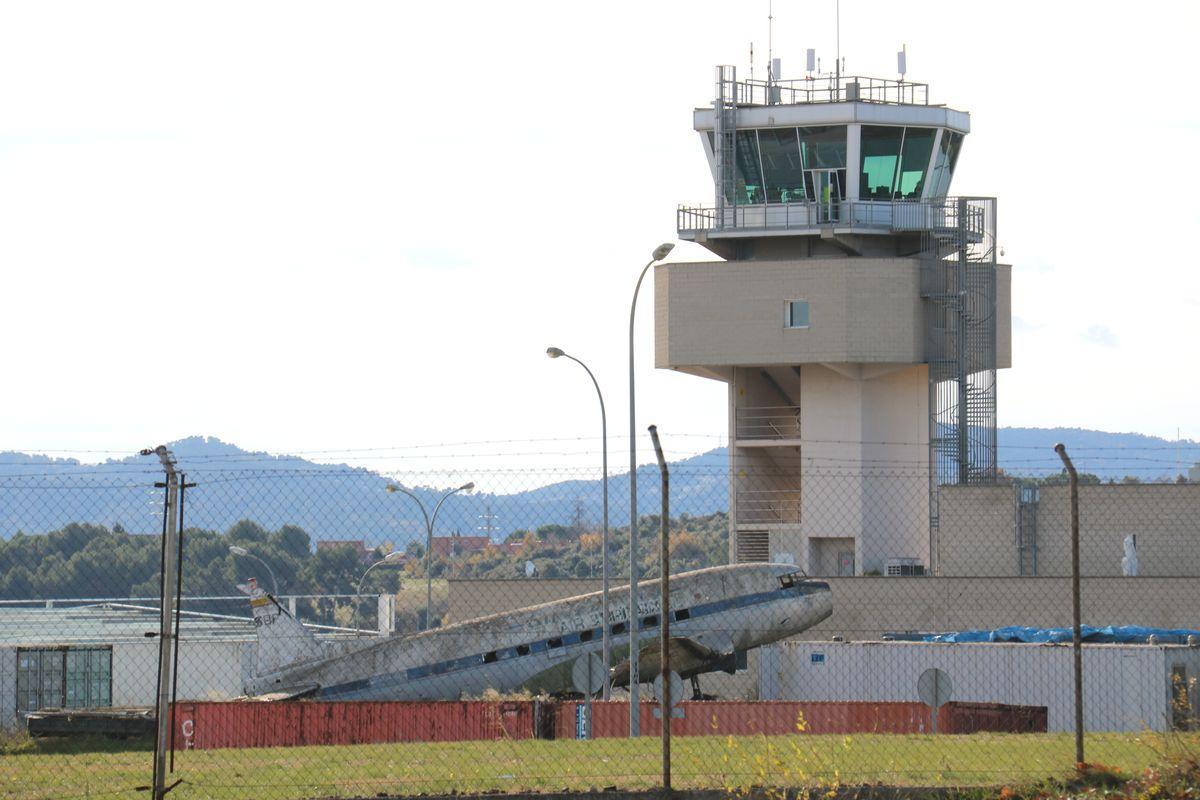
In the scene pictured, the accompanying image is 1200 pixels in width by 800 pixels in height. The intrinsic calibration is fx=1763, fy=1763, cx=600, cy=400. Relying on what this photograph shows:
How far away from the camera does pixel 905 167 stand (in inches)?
2798

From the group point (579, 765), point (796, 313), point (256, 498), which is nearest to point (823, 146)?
point (796, 313)

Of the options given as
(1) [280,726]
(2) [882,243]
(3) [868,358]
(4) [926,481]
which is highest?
(2) [882,243]

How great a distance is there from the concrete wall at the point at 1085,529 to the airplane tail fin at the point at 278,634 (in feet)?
87.5

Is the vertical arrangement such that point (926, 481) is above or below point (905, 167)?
below

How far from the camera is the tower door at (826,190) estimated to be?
231ft

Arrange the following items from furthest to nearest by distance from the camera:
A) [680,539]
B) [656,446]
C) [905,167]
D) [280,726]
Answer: [680,539] < [905,167] < [280,726] < [656,446]

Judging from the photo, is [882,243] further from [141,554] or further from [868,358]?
[141,554]

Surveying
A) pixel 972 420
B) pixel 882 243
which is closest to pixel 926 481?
pixel 972 420

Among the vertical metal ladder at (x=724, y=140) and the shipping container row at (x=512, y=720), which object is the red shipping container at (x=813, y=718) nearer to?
the shipping container row at (x=512, y=720)

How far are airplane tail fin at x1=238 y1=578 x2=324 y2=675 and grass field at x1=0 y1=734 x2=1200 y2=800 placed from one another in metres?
21.2

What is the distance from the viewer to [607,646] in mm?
42000

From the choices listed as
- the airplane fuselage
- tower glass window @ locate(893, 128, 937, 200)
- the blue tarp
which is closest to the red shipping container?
the airplane fuselage

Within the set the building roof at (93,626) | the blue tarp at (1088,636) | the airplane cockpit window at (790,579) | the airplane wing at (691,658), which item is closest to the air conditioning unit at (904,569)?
the blue tarp at (1088,636)

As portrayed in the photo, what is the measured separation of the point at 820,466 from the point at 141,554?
30.6 meters
